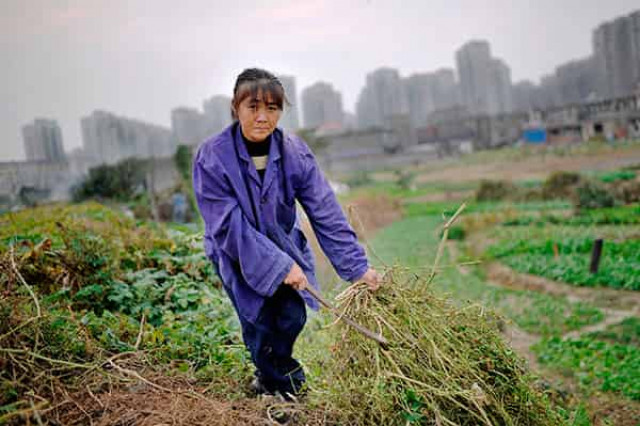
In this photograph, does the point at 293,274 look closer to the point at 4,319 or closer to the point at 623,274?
the point at 4,319

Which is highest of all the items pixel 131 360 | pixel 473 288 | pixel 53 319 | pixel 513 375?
pixel 53 319

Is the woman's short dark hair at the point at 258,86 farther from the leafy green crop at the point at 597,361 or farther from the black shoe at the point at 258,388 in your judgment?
the leafy green crop at the point at 597,361

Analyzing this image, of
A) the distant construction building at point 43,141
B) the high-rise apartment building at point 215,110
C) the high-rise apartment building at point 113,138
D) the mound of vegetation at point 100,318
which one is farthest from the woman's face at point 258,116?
the high-rise apartment building at point 215,110

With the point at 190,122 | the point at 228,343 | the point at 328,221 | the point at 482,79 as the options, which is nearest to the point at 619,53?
the point at 482,79

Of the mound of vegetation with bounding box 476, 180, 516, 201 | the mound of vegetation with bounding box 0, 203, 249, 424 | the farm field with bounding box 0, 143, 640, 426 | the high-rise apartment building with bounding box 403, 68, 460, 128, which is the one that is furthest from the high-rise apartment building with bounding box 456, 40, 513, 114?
the mound of vegetation with bounding box 0, 203, 249, 424

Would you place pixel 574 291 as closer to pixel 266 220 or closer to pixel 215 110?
pixel 266 220

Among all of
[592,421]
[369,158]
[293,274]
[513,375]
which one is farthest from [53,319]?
[369,158]

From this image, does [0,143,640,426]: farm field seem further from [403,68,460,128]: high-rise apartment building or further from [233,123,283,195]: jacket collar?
[403,68,460,128]: high-rise apartment building

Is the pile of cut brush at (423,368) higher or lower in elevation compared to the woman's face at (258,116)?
lower

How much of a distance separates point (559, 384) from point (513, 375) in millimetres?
2683

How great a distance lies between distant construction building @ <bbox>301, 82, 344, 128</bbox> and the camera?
46.5 metres

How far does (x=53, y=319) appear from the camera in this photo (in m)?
2.51

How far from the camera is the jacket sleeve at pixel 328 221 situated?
8.43 feet

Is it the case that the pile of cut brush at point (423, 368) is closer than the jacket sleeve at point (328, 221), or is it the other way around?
the pile of cut brush at point (423, 368)
